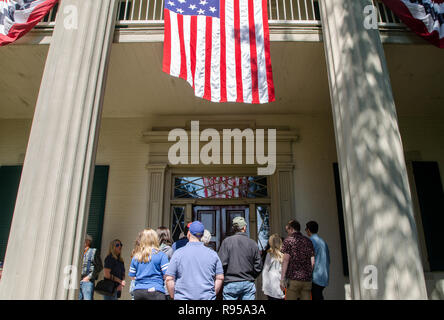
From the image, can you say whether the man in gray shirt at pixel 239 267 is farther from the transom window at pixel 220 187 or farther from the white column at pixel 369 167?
the transom window at pixel 220 187

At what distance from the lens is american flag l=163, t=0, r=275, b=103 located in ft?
17.6

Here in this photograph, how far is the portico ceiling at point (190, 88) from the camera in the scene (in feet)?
→ 19.6

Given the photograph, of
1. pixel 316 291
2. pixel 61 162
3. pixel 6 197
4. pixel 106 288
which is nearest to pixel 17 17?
pixel 61 162

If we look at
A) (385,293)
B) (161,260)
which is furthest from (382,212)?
(161,260)

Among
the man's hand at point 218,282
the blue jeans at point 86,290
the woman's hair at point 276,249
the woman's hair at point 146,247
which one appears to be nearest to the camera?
the man's hand at point 218,282

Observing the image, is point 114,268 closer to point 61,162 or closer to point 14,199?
point 61,162

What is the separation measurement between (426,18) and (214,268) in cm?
528

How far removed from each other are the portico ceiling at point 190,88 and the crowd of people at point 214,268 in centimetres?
308

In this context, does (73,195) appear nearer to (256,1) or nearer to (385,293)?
(385,293)

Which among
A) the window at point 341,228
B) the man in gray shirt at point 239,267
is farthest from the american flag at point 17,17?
the window at point 341,228

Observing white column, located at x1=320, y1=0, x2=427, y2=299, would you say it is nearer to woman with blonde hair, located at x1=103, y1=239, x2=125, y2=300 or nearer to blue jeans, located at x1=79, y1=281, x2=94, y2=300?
woman with blonde hair, located at x1=103, y1=239, x2=125, y2=300

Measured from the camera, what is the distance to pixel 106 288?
204 inches

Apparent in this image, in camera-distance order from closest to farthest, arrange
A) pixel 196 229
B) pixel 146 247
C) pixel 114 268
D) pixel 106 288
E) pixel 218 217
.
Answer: pixel 196 229, pixel 146 247, pixel 106 288, pixel 114 268, pixel 218 217
